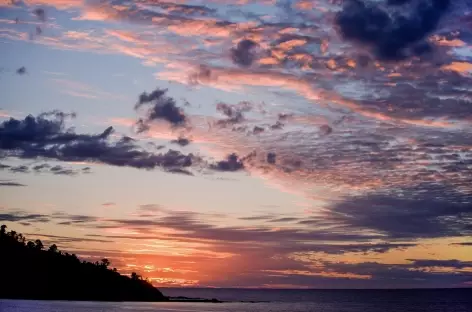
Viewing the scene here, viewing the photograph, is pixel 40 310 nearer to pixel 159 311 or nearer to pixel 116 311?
pixel 116 311

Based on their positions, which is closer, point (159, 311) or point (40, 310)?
point (40, 310)

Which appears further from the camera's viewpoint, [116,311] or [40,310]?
[116,311]

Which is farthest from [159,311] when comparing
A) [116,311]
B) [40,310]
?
[40,310]

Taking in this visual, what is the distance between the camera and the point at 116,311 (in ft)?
596

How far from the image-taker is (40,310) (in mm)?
167750

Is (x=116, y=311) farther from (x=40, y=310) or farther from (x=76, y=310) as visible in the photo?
(x=40, y=310)

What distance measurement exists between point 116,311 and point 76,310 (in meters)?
10.7

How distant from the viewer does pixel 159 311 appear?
196 meters

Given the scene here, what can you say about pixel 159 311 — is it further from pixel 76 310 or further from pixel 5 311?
pixel 5 311

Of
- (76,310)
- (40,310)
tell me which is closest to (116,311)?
(76,310)

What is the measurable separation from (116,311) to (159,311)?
58.4ft

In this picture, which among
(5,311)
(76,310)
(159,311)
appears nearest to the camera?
(5,311)

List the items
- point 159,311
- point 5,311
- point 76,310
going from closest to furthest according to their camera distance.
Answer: point 5,311 < point 76,310 < point 159,311
